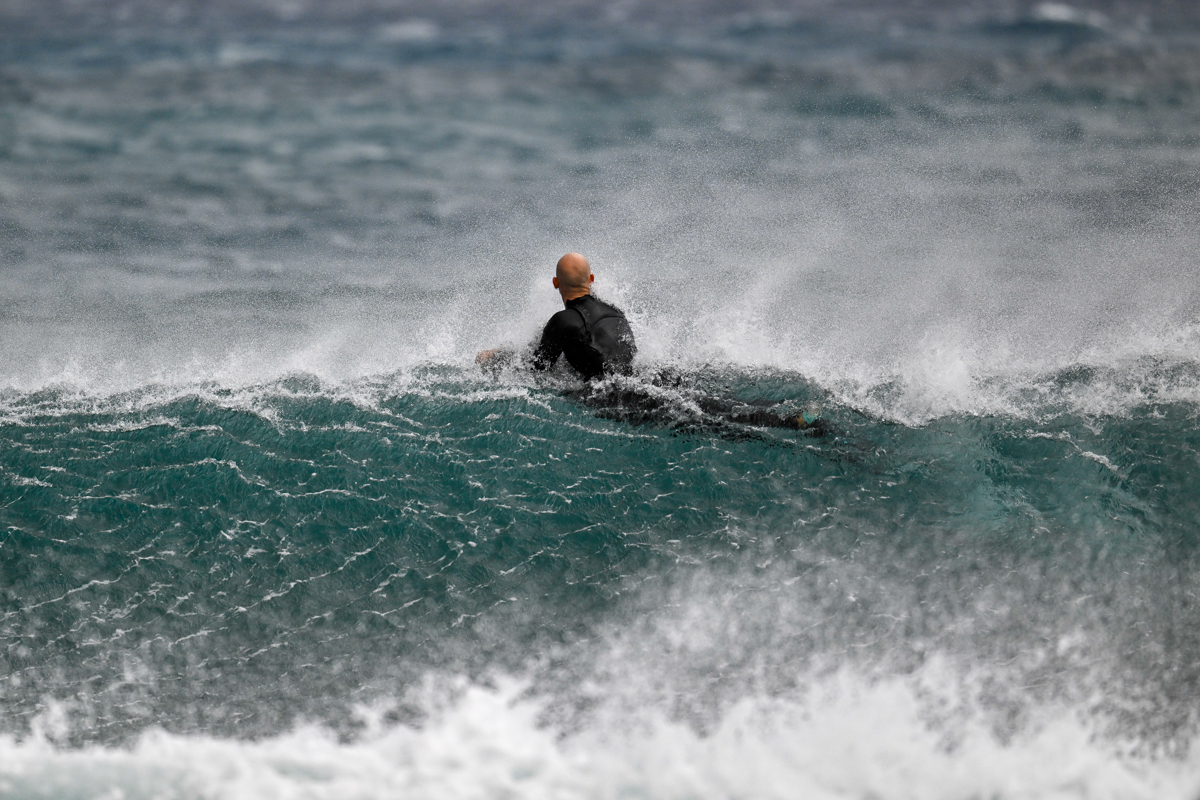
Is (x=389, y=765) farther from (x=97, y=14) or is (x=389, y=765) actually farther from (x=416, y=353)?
(x=97, y=14)

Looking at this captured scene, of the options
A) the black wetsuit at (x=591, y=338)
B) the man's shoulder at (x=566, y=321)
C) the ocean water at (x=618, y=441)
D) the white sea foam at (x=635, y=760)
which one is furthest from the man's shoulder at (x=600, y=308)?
the white sea foam at (x=635, y=760)

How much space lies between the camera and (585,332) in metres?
6.28

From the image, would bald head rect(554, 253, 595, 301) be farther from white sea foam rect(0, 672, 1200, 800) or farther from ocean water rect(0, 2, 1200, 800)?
white sea foam rect(0, 672, 1200, 800)

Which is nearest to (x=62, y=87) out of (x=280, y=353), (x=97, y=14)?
(x=97, y=14)

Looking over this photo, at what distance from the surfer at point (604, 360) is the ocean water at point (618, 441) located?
0.28ft

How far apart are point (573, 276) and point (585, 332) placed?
0.39 m

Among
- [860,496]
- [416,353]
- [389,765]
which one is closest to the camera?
[389,765]

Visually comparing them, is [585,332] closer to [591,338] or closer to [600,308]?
[591,338]

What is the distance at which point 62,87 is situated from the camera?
11281mm

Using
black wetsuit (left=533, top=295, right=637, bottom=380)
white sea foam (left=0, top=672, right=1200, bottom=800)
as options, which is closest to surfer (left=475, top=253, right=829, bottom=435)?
black wetsuit (left=533, top=295, right=637, bottom=380)

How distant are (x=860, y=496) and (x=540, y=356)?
2417 millimetres

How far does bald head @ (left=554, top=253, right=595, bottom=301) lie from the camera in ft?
20.4

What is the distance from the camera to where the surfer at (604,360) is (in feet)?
20.6

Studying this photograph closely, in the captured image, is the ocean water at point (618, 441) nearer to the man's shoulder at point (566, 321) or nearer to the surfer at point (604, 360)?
the surfer at point (604, 360)
